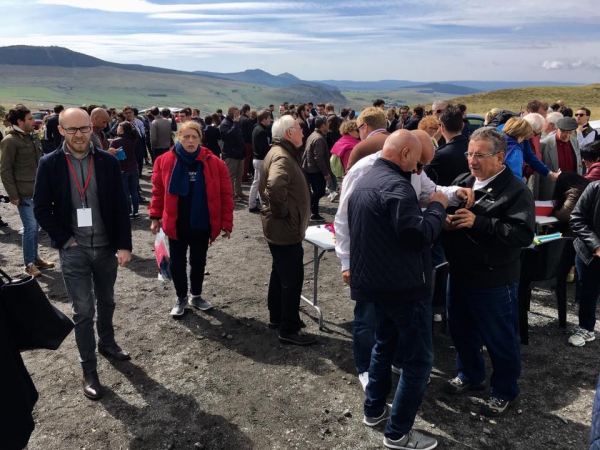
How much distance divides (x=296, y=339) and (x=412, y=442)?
165 cm

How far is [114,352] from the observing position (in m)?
4.19

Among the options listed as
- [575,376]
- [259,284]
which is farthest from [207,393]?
[575,376]

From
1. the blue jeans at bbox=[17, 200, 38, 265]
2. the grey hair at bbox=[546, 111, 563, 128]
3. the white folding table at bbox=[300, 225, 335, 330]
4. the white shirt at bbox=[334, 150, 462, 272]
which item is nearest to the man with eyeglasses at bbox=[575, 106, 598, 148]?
the grey hair at bbox=[546, 111, 563, 128]

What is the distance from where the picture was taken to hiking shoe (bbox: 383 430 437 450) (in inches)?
119

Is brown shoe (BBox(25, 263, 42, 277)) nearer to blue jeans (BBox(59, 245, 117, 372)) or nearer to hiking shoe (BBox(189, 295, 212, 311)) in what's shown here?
hiking shoe (BBox(189, 295, 212, 311))

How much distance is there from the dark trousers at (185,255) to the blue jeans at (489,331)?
255 cm

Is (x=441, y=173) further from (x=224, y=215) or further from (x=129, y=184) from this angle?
(x=129, y=184)

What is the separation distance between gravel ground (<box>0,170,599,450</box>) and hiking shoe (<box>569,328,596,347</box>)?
6 cm

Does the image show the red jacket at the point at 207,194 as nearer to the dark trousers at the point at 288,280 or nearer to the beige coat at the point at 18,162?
the dark trousers at the point at 288,280

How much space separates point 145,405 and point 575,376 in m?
3.59

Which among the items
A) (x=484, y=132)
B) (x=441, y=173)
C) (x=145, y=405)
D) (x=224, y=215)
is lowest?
(x=145, y=405)

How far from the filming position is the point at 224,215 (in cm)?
483

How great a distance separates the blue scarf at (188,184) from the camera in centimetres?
452

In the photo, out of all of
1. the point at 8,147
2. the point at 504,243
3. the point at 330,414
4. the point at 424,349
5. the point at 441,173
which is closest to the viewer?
the point at 424,349
